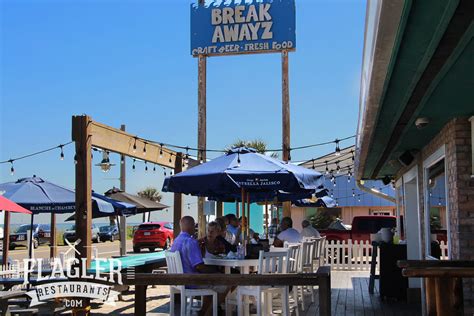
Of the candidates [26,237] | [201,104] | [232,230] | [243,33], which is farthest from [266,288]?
[26,237]

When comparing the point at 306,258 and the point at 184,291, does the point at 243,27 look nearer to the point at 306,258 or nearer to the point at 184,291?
the point at 306,258

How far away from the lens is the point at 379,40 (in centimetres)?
296

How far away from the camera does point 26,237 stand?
2772cm

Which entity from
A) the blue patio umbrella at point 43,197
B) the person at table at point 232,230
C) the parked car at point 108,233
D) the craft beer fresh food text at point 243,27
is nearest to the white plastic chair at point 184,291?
the person at table at point 232,230

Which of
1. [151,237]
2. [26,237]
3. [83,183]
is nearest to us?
[83,183]

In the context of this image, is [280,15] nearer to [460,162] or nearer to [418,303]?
[418,303]

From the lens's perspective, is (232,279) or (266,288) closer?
(232,279)

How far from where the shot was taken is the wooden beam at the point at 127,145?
8398mm

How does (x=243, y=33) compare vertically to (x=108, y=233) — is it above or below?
above

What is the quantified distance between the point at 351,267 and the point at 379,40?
462 inches

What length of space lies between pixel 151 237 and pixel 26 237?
7.82m

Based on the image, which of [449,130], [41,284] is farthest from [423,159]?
[41,284]

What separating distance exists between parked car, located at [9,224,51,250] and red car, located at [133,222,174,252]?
5.61 meters

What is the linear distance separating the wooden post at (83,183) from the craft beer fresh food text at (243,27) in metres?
7.60
